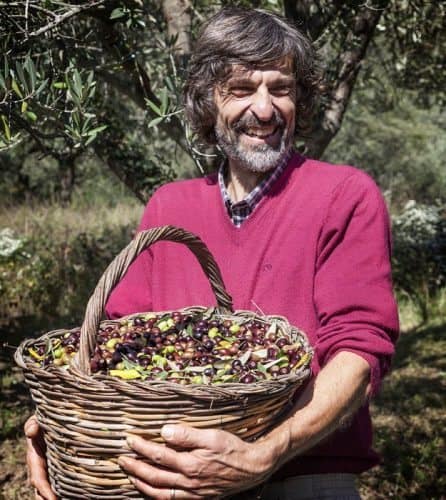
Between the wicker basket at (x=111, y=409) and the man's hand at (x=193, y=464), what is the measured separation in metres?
0.02

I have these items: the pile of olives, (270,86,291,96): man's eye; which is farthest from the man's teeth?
the pile of olives

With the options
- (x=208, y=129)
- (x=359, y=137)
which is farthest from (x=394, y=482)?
(x=359, y=137)

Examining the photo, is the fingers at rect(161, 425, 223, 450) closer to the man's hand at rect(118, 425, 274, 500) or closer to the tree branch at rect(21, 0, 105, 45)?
the man's hand at rect(118, 425, 274, 500)

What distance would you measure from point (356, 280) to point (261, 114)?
604 mm

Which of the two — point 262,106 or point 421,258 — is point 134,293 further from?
point 421,258

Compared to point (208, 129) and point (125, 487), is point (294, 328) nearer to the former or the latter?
point (125, 487)

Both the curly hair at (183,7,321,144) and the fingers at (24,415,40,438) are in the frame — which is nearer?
the fingers at (24,415,40,438)

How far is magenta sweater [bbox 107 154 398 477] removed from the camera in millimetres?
1735

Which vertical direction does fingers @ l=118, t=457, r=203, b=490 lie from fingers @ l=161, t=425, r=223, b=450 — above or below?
below

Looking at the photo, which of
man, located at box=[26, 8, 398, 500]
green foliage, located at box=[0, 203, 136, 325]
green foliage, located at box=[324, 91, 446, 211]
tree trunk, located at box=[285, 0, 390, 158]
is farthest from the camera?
green foliage, located at box=[324, 91, 446, 211]

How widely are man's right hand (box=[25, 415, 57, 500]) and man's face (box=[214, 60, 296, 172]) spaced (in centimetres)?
96

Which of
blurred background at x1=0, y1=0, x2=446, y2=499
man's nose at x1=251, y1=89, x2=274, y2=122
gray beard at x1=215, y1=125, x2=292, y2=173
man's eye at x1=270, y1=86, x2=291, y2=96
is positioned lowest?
blurred background at x1=0, y1=0, x2=446, y2=499

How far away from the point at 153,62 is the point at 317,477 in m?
3.38

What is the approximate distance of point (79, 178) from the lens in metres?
18.2
